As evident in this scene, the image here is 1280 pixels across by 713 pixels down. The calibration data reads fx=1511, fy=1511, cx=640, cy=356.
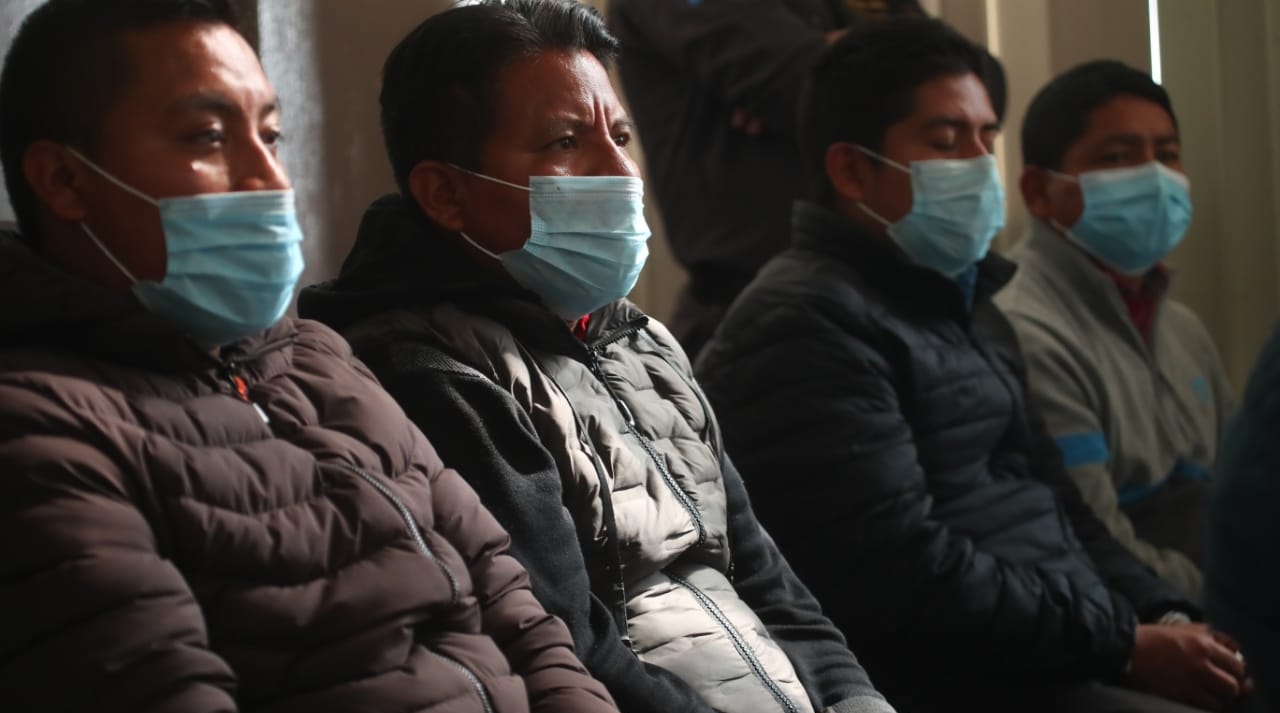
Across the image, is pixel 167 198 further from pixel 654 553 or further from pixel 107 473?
pixel 654 553

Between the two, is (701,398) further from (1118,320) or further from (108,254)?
(1118,320)

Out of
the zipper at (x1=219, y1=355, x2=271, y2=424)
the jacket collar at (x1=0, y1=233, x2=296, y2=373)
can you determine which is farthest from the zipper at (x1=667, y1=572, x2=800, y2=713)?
the jacket collar at (x1=0, y1=233, x2=296, y2=373)

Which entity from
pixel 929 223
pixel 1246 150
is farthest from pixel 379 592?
pixel 1246 150

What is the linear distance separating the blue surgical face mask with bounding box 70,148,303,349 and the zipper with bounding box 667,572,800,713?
73 cm

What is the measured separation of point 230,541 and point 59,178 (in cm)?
50

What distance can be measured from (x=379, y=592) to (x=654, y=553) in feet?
1.81

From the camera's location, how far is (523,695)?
1700 millimetres

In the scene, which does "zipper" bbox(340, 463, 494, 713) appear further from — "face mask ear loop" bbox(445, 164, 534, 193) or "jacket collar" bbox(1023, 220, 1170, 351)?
"jacket collar" bbox(1023, 220, 1170, 351)

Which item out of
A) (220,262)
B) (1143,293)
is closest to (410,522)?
(220,262)

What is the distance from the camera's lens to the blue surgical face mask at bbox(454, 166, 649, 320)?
2.18 meters

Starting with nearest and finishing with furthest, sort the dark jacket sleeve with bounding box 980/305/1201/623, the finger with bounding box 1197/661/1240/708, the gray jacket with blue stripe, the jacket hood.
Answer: the jacket hood
the finger with bounding box 1197/661/1240/708
the dark jacket sleeve with bounding box 980/305/1201/623
the gray jacket with blue stripe

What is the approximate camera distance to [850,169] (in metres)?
3.13

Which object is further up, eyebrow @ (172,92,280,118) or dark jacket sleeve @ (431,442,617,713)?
eyebrow @ (172,92,280,118)

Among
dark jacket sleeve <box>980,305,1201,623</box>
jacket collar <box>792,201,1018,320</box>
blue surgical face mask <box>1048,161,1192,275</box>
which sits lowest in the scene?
dark jacket sleeve <box>980,305,1201,623</box>
